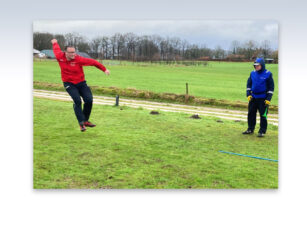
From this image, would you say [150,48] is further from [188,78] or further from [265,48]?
[265,48]

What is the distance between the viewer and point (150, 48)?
5949 millimetres

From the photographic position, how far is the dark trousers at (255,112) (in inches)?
223

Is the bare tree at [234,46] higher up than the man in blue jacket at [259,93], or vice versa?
the bare tree at [234,46]

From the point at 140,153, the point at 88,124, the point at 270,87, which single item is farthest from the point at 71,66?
the point at 270,87

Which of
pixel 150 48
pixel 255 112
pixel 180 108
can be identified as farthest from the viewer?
pixel 180 108

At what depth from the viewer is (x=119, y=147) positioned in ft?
17.5

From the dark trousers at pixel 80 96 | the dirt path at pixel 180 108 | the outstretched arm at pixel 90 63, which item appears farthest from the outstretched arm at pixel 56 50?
the dirt path at pixel 180 108

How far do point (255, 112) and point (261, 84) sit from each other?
1.40 feet

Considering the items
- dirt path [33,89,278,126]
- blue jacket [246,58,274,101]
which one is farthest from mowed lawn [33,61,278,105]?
dirt path [33,89,278,126]

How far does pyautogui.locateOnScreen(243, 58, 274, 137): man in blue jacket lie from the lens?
5.55 metres

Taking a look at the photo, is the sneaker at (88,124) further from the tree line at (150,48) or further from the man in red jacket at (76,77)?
the tree line at (150,48)

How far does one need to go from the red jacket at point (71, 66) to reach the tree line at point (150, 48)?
117 millimetres
